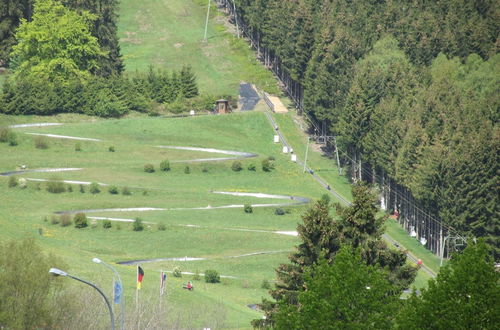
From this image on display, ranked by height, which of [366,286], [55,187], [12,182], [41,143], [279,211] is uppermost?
[366,286]

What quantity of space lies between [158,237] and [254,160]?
37738 mm

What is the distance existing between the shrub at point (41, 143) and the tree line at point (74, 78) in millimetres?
10940

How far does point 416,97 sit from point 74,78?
5220 cm

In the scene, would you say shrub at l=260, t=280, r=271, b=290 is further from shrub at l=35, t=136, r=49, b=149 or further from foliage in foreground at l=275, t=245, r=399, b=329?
shrub at l=35, t=136, r=49, b=149

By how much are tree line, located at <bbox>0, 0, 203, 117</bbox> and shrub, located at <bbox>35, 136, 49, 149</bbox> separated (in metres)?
10.9

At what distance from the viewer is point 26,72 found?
19162cm

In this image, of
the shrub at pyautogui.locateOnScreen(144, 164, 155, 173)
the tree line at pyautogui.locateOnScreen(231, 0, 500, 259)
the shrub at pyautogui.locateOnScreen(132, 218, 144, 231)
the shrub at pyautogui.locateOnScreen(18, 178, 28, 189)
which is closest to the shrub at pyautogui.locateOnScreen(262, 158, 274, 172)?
the tree line at pyautogui.locateOnScreen(231, 0, 500, 259)

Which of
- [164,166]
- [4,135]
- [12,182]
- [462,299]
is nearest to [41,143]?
[4,135]

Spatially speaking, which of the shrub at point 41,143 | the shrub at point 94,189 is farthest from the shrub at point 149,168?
the shrub at point 41,143

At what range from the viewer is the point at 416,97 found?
162m

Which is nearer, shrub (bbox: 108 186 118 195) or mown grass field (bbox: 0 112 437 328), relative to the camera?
mown grass field (bbox: 0 112 437 328)

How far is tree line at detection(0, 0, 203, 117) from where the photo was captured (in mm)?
185000

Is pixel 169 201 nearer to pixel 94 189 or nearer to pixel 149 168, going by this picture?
pixel 94 189

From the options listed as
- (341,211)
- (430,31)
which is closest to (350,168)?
(430,31)
